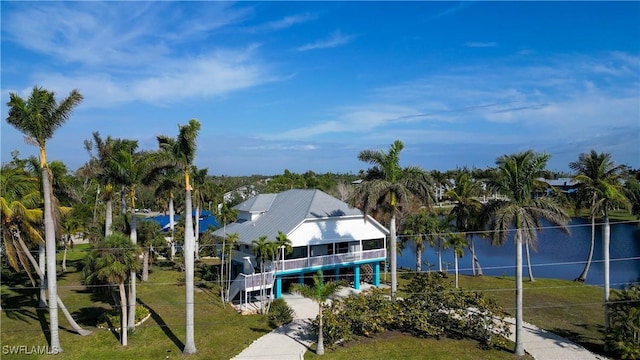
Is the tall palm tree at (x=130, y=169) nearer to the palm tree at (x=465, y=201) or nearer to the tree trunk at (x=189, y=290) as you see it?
the tree trunk at (x=189, y=290)

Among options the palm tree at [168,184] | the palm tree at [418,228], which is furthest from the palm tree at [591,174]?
the palm tree at [168,184]

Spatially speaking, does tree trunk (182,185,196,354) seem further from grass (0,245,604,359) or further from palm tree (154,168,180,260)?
palm tree (154,168,180,260)

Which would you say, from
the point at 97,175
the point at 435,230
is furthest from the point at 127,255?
the point at 435,230

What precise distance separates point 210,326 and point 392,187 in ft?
42.8

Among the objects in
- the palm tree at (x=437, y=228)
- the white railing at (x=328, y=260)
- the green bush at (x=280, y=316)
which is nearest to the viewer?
the green bush at (x=280, y=316)

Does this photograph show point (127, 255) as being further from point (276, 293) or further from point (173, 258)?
point (173, 258)

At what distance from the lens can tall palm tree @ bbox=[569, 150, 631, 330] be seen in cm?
2331

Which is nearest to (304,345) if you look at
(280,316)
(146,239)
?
(280,316)

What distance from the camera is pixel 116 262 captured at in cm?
2098

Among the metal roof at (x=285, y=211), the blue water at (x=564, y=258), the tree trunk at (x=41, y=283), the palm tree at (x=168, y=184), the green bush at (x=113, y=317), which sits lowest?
the blue water at (x=564, y=258)

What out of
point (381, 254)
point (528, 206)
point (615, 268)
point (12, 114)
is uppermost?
point (12, 114)

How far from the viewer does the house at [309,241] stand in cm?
3058

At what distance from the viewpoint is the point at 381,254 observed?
33.7m

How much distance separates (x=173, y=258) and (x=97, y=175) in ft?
48.8
